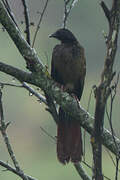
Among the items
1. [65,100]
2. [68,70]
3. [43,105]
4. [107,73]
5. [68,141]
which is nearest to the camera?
[107,73]

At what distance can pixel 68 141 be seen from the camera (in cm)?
608

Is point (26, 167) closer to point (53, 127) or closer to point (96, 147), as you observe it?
point (53, 127)

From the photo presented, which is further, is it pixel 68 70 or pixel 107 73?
pixel 68 70

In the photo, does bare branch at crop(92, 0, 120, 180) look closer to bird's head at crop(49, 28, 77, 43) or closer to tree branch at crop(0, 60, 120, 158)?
tree branch at crop(0, 60, 120, 158)

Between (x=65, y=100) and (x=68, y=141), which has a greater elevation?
(x=65, y=100)

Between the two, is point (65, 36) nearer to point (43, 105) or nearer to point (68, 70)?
point (68, 70)

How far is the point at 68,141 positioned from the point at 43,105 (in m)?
35.1

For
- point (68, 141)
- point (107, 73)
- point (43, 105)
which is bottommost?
point (68, 141)

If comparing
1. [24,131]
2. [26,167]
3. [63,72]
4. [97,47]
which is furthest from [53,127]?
[63,72]

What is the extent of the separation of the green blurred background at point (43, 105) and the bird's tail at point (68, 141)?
106 ft

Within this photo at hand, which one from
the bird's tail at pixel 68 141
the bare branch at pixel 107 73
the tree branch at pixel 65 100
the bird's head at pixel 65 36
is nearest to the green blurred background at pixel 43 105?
the bird's head at pixel 65 36

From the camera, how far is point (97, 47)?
54.8 metres

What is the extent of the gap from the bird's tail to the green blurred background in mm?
32162

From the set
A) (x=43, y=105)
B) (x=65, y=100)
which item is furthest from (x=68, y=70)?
(x=43, y=105)
